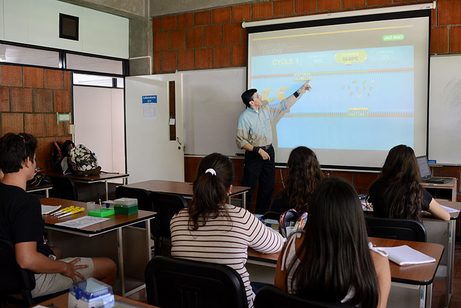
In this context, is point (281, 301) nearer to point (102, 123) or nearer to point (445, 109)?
point (445, 109)

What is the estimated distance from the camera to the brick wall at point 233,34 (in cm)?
445

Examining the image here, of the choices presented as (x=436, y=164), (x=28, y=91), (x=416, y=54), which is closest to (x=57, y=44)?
(x=28, y=91)

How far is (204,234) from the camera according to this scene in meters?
1.79

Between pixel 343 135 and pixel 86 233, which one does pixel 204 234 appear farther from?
pixel 343 135

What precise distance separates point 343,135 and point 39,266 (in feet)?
12.5

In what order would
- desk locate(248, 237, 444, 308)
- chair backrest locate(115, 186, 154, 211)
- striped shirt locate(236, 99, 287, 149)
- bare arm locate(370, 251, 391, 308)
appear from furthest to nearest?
striped shirt locate(236, 99, 287, 149), chair backrest locate(115, 186, 154, 211), desk locate(248, 237, 444, 308), bare arm locate(370, 251, 391, 308)

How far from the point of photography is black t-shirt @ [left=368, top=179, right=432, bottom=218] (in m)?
2.58

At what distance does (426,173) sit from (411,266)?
2.69 metres

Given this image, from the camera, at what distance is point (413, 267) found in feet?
6.07

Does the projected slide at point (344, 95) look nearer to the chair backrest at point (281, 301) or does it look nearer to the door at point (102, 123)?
the door at point (102, 123)

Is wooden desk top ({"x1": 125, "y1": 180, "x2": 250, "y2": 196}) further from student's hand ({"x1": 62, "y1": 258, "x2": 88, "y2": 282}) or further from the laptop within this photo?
the laptop

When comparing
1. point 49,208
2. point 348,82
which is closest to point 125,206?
point 49,208

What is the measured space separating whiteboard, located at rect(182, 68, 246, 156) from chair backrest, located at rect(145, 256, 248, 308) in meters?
4.12

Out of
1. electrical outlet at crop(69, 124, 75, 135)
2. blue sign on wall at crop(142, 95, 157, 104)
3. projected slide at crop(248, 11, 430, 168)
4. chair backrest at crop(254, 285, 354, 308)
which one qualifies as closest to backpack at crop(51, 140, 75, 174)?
electrical outlet at crop(69, 124, 75, 135)
